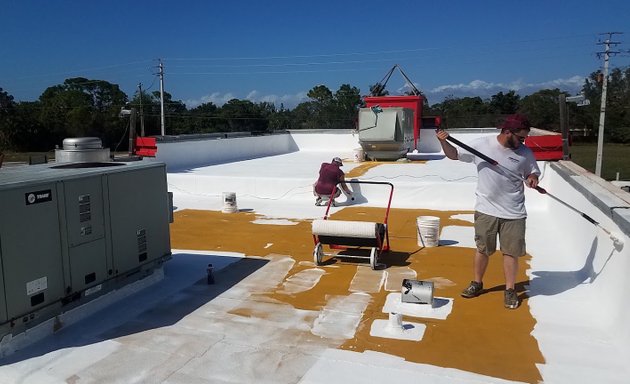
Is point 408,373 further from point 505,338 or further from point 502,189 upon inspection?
point 502,189

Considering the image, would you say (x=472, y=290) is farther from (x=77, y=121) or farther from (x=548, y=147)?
(x=77, y=121)

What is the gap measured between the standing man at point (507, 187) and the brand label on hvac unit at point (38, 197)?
333cm

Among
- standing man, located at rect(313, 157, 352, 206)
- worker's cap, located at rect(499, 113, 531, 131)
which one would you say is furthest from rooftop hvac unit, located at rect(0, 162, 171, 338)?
standing man, located at rect(313, 157, 352, 206)

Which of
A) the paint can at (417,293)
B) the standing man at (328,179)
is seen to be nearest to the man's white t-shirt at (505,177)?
the paint can at (417,293)

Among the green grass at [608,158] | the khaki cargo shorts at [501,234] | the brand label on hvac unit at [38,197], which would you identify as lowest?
the green grass at [608,158]

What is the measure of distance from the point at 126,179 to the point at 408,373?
10.3ft

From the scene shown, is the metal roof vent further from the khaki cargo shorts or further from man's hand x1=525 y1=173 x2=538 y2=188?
man's hand x1=525 y1=173 x2=538 y2=188

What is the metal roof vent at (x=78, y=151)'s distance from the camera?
4.90 m

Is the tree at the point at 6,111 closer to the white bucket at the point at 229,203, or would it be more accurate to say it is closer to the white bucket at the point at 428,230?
the white bucket at the point at 229,203

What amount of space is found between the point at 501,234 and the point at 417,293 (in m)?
0.95

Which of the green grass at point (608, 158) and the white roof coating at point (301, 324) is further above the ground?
the white roof coating at point (301, 324)

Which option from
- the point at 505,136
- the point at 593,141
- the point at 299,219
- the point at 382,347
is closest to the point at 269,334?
the point at 382,347

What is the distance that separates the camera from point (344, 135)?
19.7m

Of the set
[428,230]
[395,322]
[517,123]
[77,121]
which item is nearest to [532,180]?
[517,123]
